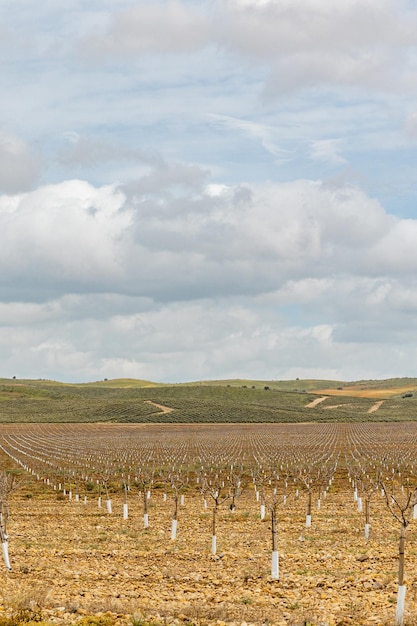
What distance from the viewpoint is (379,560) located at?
26.2 meters

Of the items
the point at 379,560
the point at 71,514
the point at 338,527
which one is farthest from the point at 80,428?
the point at 379,560

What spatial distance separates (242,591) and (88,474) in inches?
1769

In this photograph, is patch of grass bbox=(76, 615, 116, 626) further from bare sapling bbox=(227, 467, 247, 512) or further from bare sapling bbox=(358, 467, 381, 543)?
bare sapling bbox=(227, 467, 247, 512)

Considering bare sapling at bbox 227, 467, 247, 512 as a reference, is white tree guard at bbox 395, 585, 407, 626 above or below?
above

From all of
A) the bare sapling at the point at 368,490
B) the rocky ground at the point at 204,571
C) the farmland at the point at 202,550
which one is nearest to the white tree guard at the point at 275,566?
the farmland at the point at 202,550

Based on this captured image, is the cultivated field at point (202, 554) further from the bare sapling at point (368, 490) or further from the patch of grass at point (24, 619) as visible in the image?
the bare sapling at point (368, 490)

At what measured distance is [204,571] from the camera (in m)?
24.9

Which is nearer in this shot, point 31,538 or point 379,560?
point 379,560

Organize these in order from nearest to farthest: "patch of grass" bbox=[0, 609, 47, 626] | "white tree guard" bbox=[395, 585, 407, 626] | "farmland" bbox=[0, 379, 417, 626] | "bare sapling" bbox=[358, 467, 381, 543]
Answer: "patch of grass" bbox=[0, 609, 47, 626], "white tree guard" bbox=[395, 585, 407, 626], "farmland" bbox=[0, 379, 417, 626], "bare sapling" bbox=[358, 467, 381, 543]

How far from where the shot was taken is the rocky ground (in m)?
19.2

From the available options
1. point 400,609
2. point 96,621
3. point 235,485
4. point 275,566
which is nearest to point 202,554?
point 275,566

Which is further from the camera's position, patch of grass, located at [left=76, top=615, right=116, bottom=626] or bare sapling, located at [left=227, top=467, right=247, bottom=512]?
bare sapling, located at [left=227, top=467, right=247, bottom=512]

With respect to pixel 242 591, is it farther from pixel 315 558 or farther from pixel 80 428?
pixel 80 428

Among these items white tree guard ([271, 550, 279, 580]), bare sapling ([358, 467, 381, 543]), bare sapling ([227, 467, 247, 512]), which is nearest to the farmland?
white tree guard ([271, 550, 279, 580])
